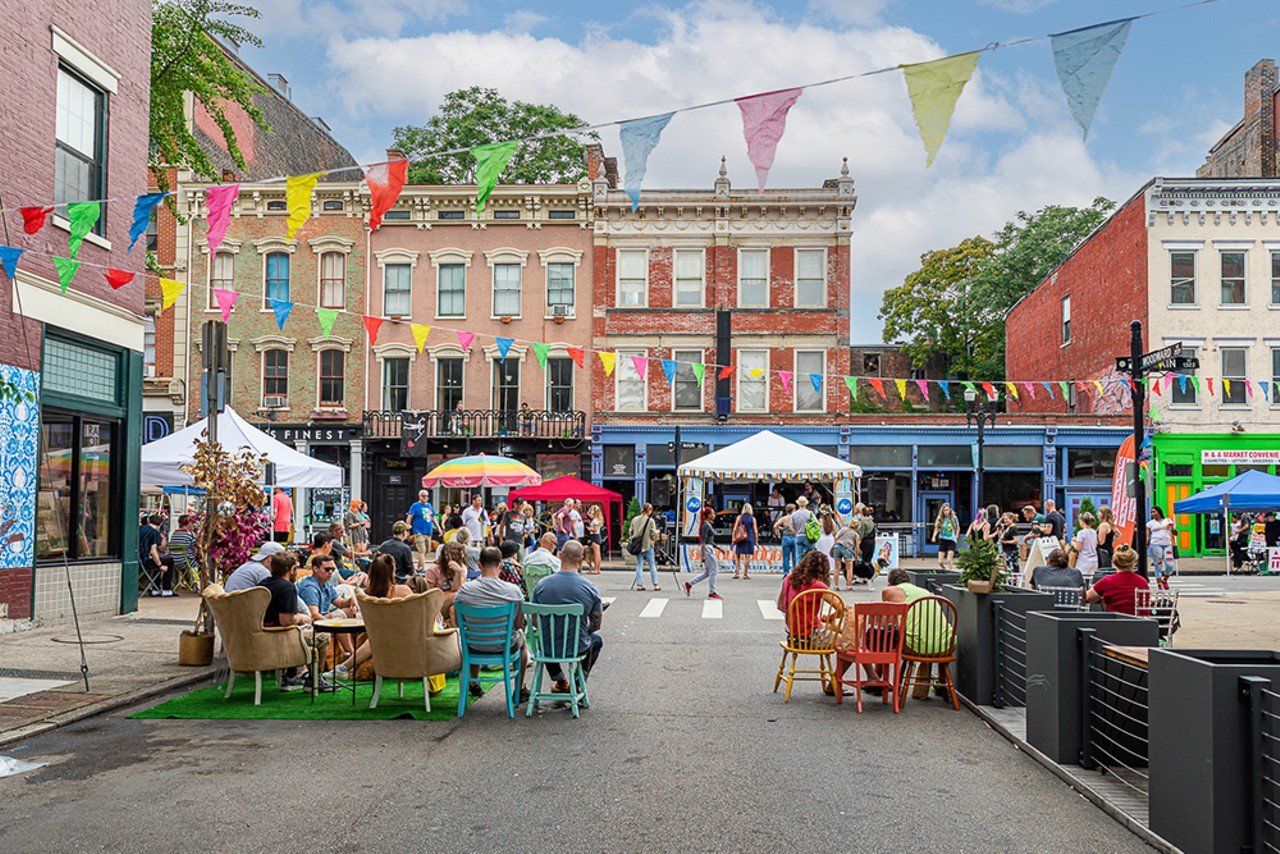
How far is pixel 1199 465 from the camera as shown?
118 feet

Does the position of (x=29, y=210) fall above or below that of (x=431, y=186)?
below

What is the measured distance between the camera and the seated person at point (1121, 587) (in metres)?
11.7

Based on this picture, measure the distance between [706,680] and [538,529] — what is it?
17893 millimetres

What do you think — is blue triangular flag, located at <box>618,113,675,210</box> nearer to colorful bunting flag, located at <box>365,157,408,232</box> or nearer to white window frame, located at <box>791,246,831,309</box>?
colorful bunting flag, located at <box>365,157,408,232</box>

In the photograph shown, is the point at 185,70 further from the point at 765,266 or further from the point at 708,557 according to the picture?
the point at 765,266

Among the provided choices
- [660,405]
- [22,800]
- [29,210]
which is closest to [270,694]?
[22,800]

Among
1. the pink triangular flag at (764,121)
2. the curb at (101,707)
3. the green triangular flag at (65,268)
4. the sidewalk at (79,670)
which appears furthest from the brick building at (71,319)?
the pink triangular flag at (764,121)

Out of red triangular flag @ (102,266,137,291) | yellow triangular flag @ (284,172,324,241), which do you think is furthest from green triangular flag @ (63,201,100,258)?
yellow triangular flag @ (284,172,324,241)

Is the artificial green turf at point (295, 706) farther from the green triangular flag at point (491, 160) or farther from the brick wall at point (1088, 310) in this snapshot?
the brick wall at point (1088, 310)

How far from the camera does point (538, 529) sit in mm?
29375

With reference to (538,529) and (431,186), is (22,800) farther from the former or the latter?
(431,186)

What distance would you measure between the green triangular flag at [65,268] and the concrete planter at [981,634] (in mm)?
10765

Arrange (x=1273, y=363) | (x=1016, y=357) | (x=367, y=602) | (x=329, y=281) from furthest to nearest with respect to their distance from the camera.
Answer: (x=1016, y=357) < (x=329, y=281) < (x=1273, y=363) < (x=367, y=602)

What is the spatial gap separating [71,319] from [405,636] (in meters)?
8.14
